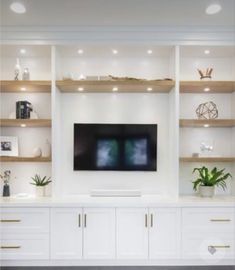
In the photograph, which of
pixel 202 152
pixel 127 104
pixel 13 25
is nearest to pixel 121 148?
pixel 127 104

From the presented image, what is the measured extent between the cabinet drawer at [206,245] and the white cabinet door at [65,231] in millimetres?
1310

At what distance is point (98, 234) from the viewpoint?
2.96m

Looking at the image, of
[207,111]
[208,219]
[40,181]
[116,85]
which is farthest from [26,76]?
[208,219]

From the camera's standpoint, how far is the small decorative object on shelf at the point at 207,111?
355cm

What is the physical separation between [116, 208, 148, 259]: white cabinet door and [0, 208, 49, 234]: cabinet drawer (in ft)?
2.93

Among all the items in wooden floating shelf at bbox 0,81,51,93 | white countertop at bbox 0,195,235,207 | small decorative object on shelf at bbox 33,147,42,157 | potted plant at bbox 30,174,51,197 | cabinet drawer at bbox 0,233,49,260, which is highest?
wooden floating shelf at bbox 0,81,51,93

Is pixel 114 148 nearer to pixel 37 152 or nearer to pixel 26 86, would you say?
pixel 37 152

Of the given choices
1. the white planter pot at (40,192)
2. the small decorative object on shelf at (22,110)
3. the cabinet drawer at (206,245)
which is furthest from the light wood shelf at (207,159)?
the small decorative object on shelf at (22,110)

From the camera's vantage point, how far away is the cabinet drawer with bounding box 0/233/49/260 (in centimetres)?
294

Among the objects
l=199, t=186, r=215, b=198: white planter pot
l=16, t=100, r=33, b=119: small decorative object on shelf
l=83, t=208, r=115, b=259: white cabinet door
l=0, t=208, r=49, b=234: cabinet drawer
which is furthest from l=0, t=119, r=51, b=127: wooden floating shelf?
l=199, t=186, r=215, b=198: white planter pot

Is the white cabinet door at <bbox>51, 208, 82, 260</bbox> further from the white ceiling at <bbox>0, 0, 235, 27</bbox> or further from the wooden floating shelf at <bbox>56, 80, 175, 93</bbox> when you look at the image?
the white ceiling at <bbox>0, 0, 235, 27</bbox>

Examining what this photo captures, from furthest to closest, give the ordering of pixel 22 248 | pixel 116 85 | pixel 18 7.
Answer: pixel 116 85 < pixel 22 248 < pixel 18 7

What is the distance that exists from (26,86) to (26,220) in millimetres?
1733

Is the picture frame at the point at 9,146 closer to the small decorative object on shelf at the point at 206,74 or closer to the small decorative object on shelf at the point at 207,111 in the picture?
the small decorative object on shelf at the point at 207,111
